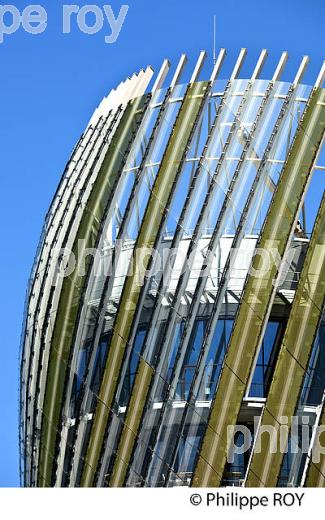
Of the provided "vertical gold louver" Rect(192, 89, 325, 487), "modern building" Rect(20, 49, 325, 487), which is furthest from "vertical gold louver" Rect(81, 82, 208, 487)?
"vertical gold louver" Rect(192, 89, 325, 487)

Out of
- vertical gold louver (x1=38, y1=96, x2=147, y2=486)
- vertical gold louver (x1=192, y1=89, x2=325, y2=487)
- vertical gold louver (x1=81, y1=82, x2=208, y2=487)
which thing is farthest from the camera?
vertical gold louver (x1=38, y1=96, x2=147, y2=486)

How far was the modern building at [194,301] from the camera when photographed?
88.9 feet

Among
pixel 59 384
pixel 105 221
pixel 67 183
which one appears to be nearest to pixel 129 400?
pixel 59 384

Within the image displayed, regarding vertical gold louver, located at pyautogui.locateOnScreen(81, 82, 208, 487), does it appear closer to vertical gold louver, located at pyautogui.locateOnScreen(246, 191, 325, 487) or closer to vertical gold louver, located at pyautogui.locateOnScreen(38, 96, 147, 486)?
vertical gold louver, located at pyautogui.locateOnScreen(38, 96, 147, 486)

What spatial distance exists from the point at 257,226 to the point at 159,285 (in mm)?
2455

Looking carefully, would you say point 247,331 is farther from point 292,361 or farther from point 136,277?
point 136,277

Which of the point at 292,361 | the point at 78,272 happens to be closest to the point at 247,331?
the point at 292,361

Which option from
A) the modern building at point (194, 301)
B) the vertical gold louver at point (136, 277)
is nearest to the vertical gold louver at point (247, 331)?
Result: the modern building at point (194, 301)

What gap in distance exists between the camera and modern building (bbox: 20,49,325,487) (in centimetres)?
2709

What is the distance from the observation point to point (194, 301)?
91.6 feet

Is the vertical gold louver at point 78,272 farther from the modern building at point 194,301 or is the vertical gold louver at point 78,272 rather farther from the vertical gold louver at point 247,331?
the vertical gold louver at point 247,331

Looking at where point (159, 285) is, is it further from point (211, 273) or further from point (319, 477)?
point (319, 477)

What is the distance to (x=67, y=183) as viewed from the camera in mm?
32312

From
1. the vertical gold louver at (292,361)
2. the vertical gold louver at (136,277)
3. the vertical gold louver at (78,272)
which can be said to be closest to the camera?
the vertical gold louver at (292,361)
